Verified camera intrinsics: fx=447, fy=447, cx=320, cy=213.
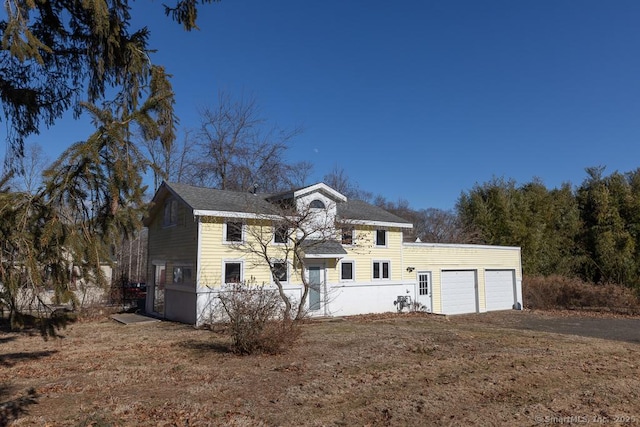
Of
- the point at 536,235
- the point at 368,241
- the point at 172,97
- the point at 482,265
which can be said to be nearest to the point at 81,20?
the point at 172,97

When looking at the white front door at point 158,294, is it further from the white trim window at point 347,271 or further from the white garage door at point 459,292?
the white garage door at point 459,292

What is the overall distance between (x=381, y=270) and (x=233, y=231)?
22.8 ft

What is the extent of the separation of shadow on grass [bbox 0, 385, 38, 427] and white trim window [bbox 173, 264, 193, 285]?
925 centimetres

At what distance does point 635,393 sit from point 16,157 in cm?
932

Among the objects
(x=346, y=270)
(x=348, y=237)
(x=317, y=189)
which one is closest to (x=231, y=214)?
(x=317, y=189)

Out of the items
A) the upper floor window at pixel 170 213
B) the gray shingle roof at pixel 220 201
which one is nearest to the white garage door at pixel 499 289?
the gray shingle roof at pixel 220 201

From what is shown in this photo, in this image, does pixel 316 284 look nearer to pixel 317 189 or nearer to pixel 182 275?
pixel 317 189

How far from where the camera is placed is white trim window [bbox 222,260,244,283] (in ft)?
52.5

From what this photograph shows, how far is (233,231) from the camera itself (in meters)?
16.4

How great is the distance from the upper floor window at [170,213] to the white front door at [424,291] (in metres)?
11.1

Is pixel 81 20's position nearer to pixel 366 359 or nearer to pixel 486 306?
pixel 366 359

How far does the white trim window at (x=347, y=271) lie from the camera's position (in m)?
18.6

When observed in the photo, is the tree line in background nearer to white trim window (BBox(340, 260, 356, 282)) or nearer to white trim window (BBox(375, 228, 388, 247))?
white trim window (BBox(375, 228, 388, 247))

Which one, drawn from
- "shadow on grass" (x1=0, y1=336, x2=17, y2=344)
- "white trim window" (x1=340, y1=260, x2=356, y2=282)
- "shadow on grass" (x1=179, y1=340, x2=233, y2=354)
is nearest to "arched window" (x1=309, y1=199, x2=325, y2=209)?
"white trim window" (x1=340, y1=260, x2=356, y2=282)
